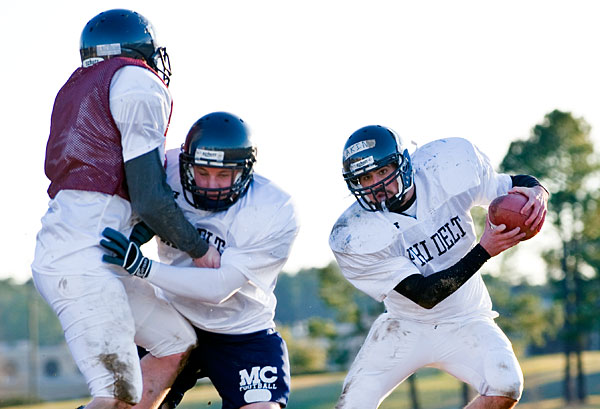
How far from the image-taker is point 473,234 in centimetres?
646

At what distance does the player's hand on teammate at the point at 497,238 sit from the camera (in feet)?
19.2

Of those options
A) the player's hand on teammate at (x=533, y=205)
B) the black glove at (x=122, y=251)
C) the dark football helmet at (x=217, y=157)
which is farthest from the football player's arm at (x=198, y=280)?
the player's hand on teammate at (x=533, y=205)

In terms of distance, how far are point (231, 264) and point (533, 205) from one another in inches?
82.2

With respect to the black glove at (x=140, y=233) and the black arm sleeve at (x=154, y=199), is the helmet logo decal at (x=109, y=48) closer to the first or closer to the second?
the black arm sleeve at (x=154, y=199)

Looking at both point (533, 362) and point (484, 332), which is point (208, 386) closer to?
point (533, 362)

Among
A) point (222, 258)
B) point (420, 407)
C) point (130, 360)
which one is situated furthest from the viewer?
point (420, 407)

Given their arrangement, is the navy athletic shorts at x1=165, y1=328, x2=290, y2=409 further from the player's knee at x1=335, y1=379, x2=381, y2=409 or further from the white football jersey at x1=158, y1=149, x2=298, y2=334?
the player's knee at x1=335, y1=379, x2=381, y2=409

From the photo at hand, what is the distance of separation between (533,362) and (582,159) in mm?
10954

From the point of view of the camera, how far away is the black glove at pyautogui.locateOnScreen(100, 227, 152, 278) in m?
5.16

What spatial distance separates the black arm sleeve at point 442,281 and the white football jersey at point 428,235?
111 millimetres

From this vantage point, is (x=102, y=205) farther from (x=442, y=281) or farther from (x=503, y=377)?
(x=503, y=377)

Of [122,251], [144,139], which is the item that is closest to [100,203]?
[122,251]

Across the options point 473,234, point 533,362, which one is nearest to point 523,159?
point 533,362

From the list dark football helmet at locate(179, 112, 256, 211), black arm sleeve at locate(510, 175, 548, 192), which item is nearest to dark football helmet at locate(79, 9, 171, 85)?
dark football helmet at locate(179, 112, 256, 211)
